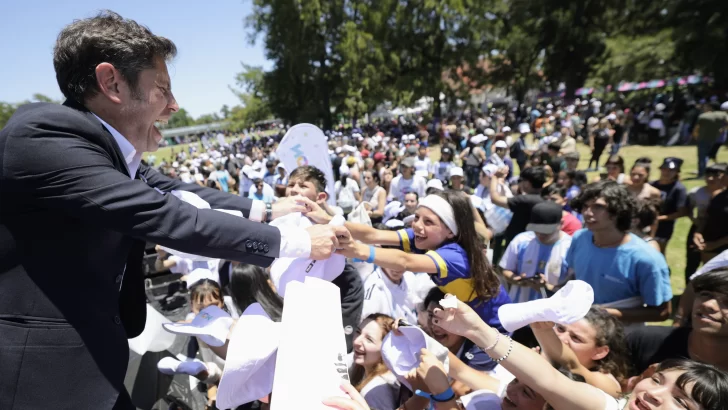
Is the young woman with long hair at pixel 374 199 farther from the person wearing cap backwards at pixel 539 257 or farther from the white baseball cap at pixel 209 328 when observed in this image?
the white baseball cap at pixel 209 328

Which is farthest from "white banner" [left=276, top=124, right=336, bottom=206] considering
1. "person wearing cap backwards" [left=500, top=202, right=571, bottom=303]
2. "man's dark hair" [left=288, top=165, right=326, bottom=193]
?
"person wearing cap backwards" [left=500, top=202, right=571, bottom=303]

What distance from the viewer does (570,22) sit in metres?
33.8

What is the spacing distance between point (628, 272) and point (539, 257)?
934 millimetres

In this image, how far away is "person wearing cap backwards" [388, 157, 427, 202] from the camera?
24.7 feet

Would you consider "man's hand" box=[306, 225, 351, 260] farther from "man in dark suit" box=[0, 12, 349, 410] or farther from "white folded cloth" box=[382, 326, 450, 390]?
"white folded cloth" box=[382, 326, 450, 390]

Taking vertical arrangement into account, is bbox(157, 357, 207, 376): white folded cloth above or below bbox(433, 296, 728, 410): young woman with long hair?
below

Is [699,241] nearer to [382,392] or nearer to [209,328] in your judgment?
[382,392]

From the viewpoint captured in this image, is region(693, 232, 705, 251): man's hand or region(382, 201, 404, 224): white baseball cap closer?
region(693, 232, 705, 251): man's hand

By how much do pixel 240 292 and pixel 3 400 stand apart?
1.86 m

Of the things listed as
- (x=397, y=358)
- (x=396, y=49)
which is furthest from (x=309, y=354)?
(x=396, y=49)

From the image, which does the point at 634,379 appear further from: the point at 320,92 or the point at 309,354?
the point at 320,92

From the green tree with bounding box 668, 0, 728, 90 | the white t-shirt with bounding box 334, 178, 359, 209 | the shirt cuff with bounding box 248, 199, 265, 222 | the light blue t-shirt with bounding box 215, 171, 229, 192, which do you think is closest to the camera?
the shirt cuff with bounding box 248, 199, 265, 222

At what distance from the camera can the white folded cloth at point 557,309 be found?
1.51 m

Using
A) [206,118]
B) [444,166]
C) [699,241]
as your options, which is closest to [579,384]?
[699,241]
